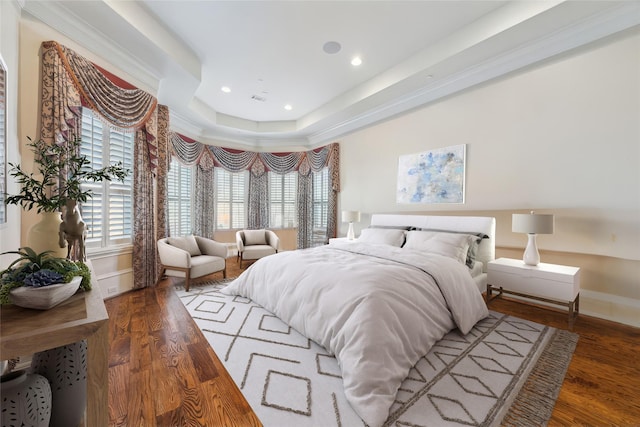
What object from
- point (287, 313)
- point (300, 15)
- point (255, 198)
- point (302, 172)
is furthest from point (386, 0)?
point (255, 198)

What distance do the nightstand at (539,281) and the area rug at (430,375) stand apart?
372 millimetres

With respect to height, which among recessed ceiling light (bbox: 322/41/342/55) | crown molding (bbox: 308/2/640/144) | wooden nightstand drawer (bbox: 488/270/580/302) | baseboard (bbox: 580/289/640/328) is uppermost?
recessed ceiling light (bbox: 322/41/342/55)

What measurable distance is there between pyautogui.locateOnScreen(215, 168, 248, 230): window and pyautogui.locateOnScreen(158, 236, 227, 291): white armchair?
6.82 feet

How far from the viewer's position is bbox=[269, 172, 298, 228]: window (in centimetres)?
703

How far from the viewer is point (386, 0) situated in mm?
2680

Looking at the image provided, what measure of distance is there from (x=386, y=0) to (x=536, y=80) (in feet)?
6.83

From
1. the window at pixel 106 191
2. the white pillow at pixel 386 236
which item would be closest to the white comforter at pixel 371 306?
the white pillow at pixel 386 236

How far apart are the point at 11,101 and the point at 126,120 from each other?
119 centimetres

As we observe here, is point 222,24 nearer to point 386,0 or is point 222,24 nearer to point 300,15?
point 300,15

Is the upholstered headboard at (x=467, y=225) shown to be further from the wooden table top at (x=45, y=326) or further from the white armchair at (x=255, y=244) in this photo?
the wooden table top at (x=45, y=326)

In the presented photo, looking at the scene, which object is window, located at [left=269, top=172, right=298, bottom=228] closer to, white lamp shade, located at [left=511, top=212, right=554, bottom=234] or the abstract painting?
the abstract painting

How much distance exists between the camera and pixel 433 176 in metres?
4.16

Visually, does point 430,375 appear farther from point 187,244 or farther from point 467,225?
point 187,244

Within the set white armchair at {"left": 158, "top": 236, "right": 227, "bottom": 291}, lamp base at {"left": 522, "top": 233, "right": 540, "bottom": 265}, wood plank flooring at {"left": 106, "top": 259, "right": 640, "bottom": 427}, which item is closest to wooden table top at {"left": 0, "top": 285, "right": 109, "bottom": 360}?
wood plank flooring at {"left": 106, "top": 259, "right": 640, "bottom": 427}
